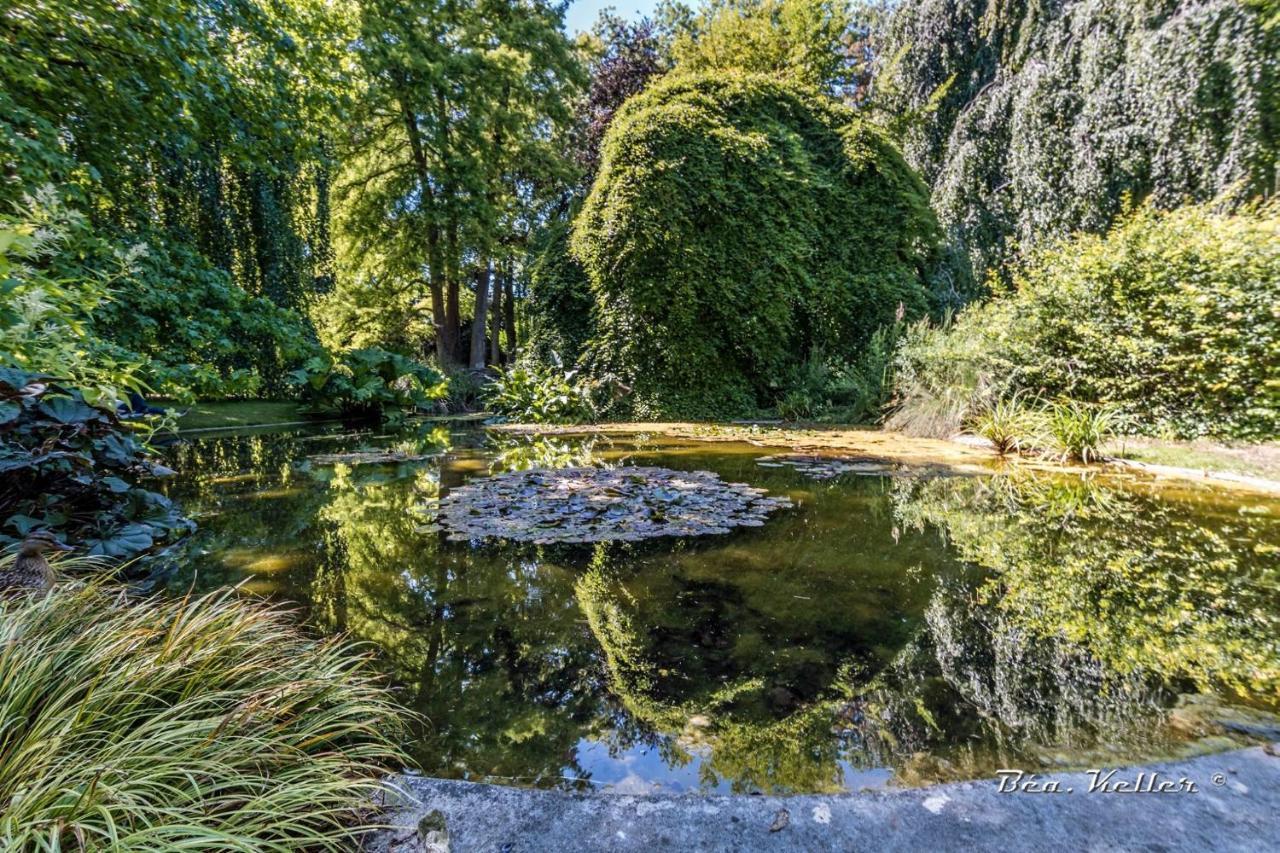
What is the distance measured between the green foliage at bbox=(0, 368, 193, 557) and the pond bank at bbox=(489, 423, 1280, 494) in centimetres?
502

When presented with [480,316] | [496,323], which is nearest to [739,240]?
[480,316]

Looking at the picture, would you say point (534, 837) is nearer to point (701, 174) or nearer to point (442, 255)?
point (701, 174)

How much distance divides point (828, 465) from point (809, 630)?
10.4 feet

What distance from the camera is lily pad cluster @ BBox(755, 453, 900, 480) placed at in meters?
4.64

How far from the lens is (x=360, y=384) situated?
9.12 m

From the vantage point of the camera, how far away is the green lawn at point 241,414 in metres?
8.02

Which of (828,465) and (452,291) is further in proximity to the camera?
(452,291)

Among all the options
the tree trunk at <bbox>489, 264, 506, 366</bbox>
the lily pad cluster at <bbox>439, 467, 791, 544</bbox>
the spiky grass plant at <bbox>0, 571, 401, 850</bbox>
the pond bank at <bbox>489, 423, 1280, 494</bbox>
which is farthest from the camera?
the tree trunk at <bbox>489, 264, 506, 366</bbox>

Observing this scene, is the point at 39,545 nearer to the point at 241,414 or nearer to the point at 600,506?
the point at 600,506

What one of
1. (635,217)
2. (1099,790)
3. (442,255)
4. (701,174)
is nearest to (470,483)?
(1099,790)

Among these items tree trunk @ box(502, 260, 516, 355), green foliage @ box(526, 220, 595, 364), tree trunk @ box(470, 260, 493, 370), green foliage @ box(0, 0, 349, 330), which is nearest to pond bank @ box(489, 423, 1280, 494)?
green foliage @ box(526, 220, 595, 364)

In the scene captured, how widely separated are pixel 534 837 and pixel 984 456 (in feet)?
18.9

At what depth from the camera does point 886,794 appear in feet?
3.70

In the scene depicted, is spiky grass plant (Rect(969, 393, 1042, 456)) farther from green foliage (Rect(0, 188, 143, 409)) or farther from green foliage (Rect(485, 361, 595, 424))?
green foliage (Rect(0, 188, 143, 409))
